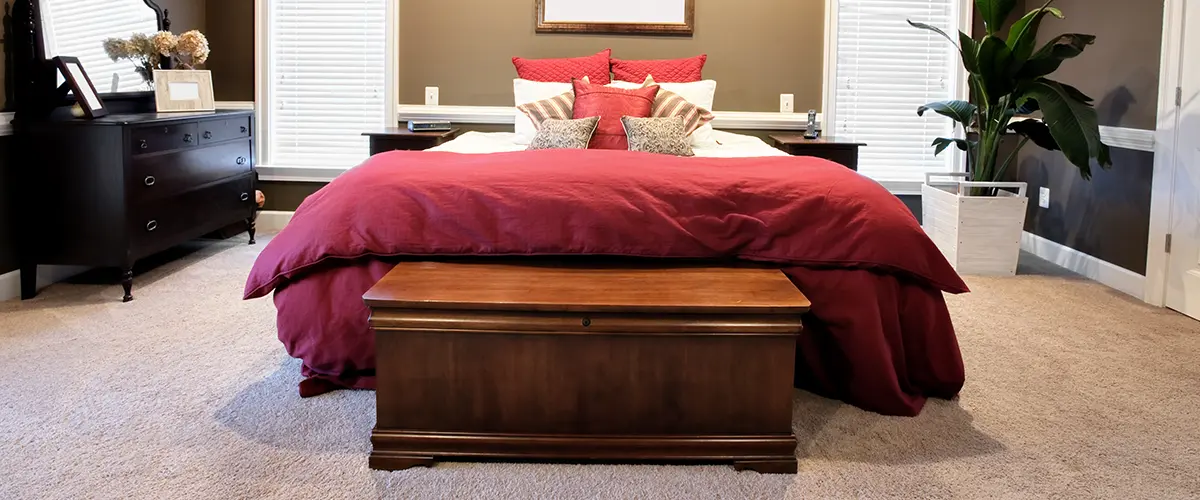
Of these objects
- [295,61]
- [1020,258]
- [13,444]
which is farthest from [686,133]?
[13,444]

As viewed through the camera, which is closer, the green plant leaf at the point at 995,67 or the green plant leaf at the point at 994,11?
the green plant leaf at the point at 995,67

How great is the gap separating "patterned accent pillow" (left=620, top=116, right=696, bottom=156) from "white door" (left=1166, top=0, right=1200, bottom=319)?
6.67 feet

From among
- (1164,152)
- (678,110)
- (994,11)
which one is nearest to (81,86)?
(678,110)

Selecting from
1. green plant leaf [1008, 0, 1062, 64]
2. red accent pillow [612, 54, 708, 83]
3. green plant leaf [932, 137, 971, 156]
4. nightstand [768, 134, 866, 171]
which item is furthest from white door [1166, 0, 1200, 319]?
red accent pillow [612, 54, 708, 83]

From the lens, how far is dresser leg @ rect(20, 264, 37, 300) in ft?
13.5

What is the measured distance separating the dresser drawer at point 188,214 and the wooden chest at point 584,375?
92.0 inches

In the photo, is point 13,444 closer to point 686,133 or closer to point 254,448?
point 254,448

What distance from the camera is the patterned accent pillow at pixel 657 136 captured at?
174 inches

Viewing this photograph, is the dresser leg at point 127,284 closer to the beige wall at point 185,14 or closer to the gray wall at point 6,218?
the gray wall at point 6,218

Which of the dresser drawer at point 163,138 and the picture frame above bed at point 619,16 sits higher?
the picture frame above bed at point 619,16

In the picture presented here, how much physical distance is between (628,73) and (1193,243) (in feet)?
9.01

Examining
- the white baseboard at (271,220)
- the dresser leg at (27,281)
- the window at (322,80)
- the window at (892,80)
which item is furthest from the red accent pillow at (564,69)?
the dresser leg at (27,281)

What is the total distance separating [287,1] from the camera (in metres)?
5.73

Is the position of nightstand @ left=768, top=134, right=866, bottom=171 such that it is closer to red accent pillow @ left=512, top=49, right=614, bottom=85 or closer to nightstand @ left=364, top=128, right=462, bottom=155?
red accent pillow @ left=512, top=49, right=614, bottom=85
